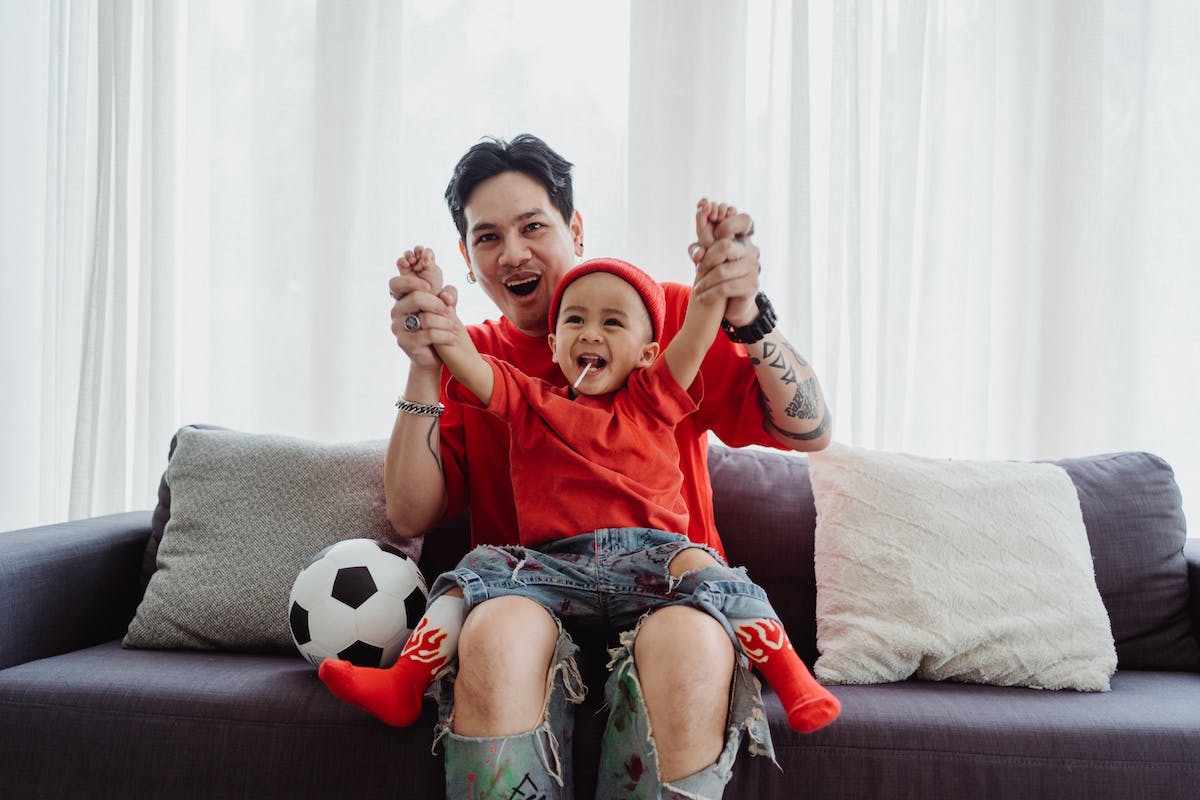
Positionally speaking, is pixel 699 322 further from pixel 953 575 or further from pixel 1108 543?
pixel 1108 543

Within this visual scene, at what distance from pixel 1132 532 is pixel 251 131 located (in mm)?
2259

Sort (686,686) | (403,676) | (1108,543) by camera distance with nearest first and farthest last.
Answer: (686,686), (403,676), (1108,543)

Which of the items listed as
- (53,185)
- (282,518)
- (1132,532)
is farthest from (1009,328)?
(53,185)

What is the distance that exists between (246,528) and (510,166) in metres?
0.84

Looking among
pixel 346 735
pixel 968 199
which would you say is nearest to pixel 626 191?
pixel 968 199

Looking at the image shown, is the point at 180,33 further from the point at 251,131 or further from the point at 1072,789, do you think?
the point at 1072,789

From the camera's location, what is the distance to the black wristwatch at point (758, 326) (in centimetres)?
141

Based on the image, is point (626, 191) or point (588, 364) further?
point (626, 191)

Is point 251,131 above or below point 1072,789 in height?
above

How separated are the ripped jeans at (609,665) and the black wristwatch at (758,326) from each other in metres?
0.34

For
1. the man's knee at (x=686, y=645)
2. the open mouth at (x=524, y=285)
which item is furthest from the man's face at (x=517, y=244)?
the man's knee at (x=686, y=645)

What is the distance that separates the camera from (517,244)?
Answer: 1.61 metres

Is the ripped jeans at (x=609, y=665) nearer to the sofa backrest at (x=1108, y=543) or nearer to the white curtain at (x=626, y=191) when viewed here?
the sofa backrest at (x=1108, y=543)

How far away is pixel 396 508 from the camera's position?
156 cm
